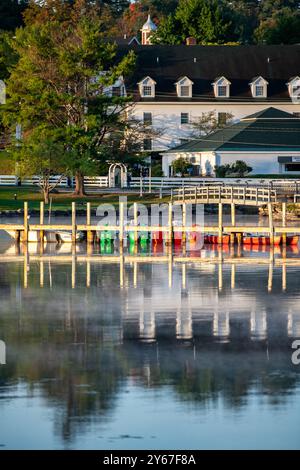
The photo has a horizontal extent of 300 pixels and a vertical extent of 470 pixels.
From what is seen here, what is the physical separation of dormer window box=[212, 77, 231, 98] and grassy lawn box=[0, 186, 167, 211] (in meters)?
28.6

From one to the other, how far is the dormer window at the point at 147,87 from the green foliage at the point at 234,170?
58.6ft

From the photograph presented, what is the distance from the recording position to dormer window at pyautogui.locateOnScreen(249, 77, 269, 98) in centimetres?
11700

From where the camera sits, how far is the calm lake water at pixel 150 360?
26719 mm

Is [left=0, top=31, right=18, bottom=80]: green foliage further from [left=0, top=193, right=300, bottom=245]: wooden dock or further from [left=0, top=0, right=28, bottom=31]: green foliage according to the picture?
[left=0, top=193, right=300, bottom=245]: wooden dock

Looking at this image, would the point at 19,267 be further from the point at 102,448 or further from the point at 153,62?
the point at 153,62

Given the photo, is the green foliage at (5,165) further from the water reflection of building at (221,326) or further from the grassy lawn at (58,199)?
the water reflection of building at (221,326)

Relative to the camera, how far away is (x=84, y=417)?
27438 mm

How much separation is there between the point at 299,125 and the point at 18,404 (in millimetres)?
80403

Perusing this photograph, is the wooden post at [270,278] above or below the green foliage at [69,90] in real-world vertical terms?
below

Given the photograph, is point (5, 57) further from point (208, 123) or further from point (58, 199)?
point (58, 199)

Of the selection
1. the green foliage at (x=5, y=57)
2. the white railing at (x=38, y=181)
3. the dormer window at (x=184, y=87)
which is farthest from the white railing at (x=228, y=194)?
the dormer window at (x=184, y=87)

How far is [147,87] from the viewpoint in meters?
116

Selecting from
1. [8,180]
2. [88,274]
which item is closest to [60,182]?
[8,180]

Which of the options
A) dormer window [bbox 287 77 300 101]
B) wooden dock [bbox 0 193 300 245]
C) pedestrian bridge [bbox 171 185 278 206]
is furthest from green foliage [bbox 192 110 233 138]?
wooden dock [bbox 0 193 300 245]
